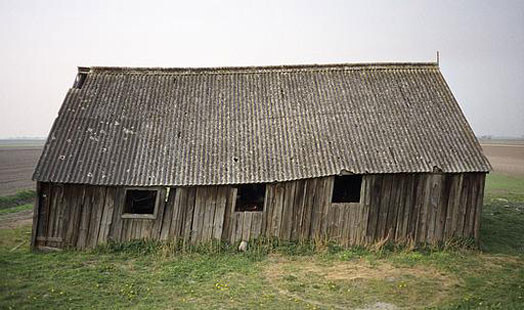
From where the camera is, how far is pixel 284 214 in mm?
13930

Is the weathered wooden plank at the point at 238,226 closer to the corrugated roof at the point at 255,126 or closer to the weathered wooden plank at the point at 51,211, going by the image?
the corrugated roof at the point at 255,126

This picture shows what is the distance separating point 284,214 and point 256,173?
1.74 meters

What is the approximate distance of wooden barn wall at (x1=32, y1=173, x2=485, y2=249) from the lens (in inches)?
541

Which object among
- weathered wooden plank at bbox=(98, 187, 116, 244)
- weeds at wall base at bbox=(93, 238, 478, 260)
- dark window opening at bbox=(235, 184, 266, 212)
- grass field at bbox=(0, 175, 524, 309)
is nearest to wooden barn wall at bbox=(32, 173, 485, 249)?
weathered wooden plank at bbox=(98, 187, 116, 244)

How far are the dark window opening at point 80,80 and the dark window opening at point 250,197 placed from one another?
796 cm

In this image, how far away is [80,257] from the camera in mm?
12984

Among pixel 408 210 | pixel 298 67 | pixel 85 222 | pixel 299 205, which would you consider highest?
pixel 298 67

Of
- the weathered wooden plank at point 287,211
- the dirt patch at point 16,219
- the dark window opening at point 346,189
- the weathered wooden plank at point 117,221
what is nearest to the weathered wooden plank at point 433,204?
the dark window opening at point 346,189

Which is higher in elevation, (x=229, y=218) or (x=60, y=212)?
(x=229, y=218)

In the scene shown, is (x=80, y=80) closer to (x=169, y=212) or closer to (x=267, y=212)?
(x=169, y=212)

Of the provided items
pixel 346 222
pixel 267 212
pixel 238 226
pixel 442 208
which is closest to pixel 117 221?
pixel 238 226

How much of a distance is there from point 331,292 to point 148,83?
38.3 feet

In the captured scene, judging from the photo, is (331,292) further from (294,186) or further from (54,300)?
(54,300)

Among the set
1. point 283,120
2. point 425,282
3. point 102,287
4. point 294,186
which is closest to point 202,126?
point 283,120
